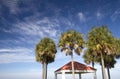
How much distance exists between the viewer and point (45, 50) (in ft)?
122

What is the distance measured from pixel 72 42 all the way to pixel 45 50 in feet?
22.7

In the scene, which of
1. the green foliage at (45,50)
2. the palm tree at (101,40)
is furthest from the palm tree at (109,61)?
the green foliage at (45,50)

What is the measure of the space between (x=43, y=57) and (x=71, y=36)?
894 centimetres

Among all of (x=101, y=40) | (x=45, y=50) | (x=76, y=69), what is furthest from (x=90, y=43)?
(x=45, y=50)

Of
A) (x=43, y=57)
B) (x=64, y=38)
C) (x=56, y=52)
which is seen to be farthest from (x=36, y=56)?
(x=64, y=38)

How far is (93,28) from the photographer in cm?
3253

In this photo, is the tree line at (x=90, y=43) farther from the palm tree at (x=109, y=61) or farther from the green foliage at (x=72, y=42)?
the palm tree at (x=109, y=61)

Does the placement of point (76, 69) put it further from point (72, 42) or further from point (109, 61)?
point (109, 61)

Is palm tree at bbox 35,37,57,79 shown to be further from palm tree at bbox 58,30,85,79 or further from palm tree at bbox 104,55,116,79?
palm tree at bbox 104,55,116,79

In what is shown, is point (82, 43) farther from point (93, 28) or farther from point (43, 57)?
point (43, 57)

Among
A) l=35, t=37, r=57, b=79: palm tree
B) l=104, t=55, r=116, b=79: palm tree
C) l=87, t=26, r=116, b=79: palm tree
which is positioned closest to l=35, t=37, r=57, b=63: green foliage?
l=35, t=37, r=57, b=79: palm tree

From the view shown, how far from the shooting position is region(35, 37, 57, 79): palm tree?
3744cm

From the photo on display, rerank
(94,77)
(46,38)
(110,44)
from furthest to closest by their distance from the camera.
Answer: (46,38) < (94,77) < (110,44)

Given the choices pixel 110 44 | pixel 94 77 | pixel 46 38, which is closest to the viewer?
pixel 110 44
